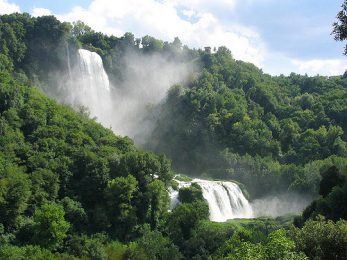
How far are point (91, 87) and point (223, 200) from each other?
44286 millimetres

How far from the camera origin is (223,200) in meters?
74.1

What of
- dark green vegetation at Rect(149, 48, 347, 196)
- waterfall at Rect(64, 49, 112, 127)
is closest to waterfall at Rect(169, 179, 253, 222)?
dark green vegetation at Rect(149, 48, 347, 196)

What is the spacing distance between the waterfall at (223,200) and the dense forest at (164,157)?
3.61 meters

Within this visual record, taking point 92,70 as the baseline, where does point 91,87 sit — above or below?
below

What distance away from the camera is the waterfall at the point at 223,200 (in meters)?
71.1

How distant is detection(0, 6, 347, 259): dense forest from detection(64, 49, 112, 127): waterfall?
316cm

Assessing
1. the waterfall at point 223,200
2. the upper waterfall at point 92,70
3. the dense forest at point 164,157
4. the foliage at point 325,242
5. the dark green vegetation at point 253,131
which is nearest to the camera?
the foliage at point 325,242

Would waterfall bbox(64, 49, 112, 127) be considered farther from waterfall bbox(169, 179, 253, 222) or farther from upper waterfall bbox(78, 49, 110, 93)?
waterfall bbox(169, 179, 253, 222)

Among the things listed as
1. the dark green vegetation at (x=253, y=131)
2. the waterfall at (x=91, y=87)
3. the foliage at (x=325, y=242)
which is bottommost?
the foliage at (x=325, y=242)

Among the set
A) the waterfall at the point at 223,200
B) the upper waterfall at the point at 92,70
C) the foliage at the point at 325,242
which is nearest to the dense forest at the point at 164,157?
the foliage at the point at 325,242

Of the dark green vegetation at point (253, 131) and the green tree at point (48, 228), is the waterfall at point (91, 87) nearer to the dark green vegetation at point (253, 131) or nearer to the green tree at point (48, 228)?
the dark green vegetation at point (253, 131)

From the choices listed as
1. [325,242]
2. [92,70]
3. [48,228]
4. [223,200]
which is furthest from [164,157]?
[92,70]

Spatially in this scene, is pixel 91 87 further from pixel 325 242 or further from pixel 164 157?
pixel 325 242

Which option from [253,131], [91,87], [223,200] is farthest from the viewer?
[91,87]
